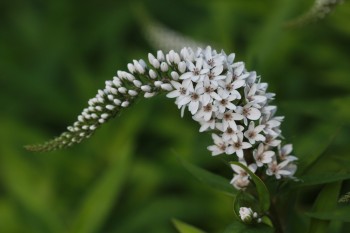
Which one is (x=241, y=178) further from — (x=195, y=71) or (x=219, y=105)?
(x=195, y=71)

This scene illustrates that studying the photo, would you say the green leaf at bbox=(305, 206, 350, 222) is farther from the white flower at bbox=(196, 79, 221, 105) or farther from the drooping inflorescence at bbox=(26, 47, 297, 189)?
the white flower at bbox=(196, 79, 221, 105)

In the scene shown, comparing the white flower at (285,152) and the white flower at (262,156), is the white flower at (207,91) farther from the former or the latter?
the white flower at (285,152)

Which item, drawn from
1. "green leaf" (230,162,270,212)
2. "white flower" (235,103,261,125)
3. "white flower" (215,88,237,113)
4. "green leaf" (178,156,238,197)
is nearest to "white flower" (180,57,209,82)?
"white flower" (215,88,237,113)

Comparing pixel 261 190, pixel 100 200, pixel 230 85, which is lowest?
pixel 100 200

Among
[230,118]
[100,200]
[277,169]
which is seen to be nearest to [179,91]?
[230,118]

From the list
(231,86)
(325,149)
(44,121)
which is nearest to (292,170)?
(325,149)

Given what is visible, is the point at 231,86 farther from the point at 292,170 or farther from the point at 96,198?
the point at 96,198
